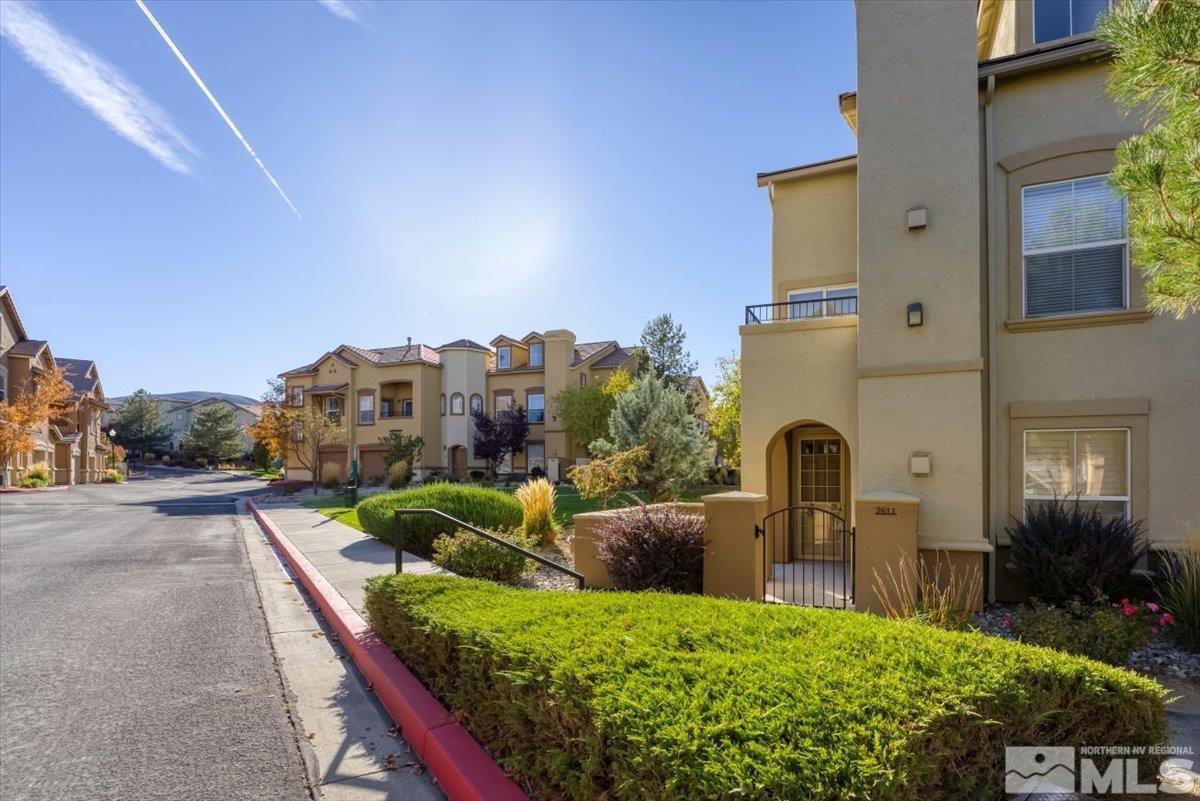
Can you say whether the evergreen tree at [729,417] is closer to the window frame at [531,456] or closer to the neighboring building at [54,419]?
the window frame at [531,456]

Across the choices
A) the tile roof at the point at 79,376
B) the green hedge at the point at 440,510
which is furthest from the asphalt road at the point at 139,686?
the tile roof at the point at 79,376

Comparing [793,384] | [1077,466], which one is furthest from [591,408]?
[1077,466]

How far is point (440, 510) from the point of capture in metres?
11.9

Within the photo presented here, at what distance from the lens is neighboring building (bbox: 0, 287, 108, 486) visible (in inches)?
1553

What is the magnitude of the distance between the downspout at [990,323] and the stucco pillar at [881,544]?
1754 mm

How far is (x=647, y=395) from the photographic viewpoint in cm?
1919

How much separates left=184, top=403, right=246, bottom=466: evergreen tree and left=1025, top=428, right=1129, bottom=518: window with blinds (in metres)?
77.7

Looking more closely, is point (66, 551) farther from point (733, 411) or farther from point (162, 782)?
point (733, 411)

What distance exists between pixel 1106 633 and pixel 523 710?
5781 mm

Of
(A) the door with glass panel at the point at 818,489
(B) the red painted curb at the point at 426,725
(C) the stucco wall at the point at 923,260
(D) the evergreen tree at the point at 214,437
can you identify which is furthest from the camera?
(D) the evergreen tree at the point at 214,437

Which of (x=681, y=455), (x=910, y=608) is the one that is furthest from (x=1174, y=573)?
(x=681, y=455)

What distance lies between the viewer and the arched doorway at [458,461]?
136ft

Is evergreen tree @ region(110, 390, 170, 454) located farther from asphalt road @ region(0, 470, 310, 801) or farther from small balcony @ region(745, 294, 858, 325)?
small balcony @ region(745, 294, 858, 325)

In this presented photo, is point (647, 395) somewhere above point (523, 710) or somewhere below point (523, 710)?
above
